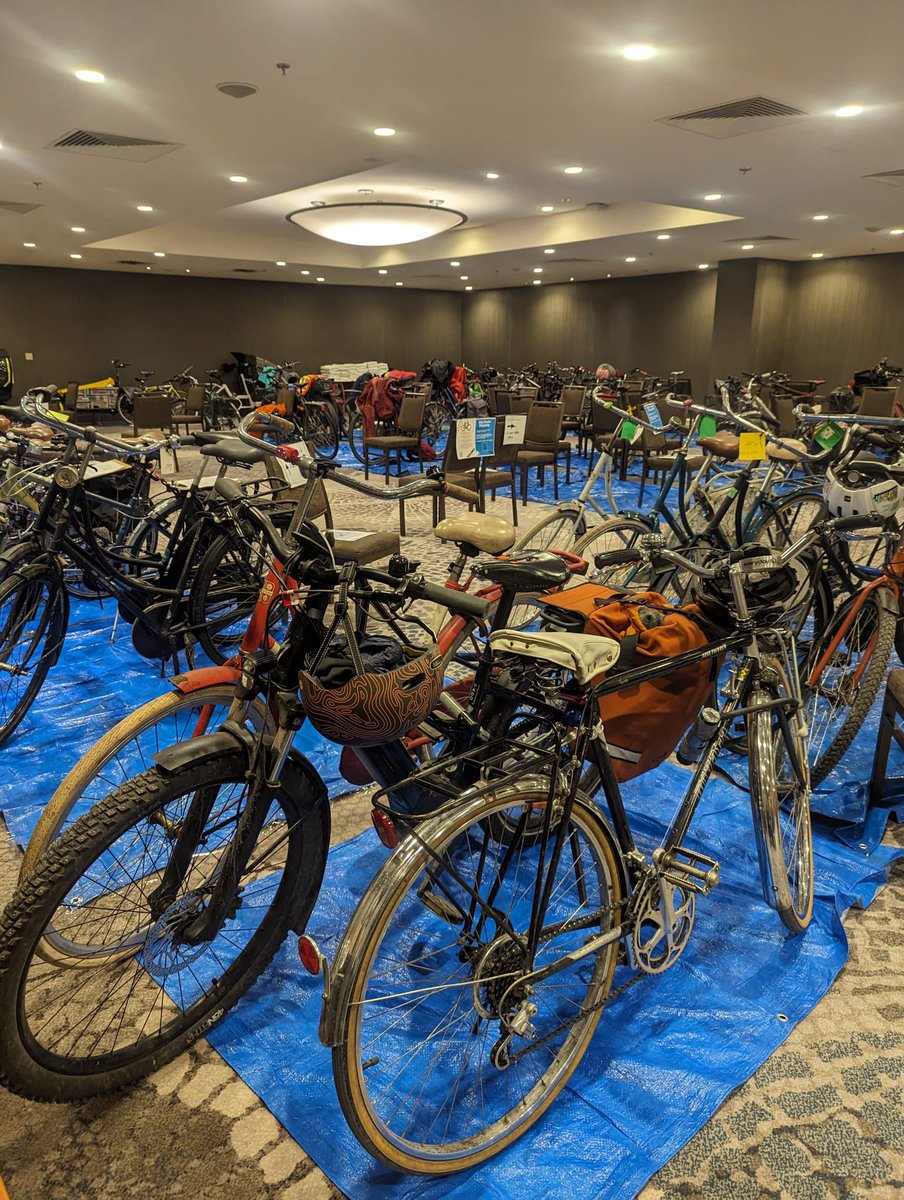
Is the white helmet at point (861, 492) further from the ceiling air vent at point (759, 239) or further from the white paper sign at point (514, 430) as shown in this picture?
the ceiling air vent at point (759, 239)

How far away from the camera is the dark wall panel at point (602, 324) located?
51.4ft

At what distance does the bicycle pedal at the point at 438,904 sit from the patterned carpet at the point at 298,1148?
0.48 metres

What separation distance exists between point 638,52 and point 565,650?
4279 mm

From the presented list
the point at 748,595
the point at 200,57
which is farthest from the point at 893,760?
the point at 200,57

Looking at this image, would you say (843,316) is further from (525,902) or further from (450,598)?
→ (450,598)

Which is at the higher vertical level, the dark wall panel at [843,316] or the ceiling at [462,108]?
the ceiling at [462,108]

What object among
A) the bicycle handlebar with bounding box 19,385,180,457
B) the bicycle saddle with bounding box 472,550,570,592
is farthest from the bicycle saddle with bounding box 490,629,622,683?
the bicycle handlebar with bounding box 19,385,180,457

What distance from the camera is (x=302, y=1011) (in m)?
1.70

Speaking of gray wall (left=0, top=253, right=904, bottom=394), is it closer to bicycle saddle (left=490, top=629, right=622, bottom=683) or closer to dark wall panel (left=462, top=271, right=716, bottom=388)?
dark wall panel (left=462, top=271, right=716, bottom=388)

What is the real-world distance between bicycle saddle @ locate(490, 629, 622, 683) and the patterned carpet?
0.91 metres

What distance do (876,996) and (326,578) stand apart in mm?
1549

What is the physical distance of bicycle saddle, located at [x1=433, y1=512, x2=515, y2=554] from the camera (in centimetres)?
207

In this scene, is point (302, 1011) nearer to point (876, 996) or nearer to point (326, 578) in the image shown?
point (326, 578)

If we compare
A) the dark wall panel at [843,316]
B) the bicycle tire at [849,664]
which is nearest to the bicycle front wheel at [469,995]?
the bicycle tire at [849,664]
